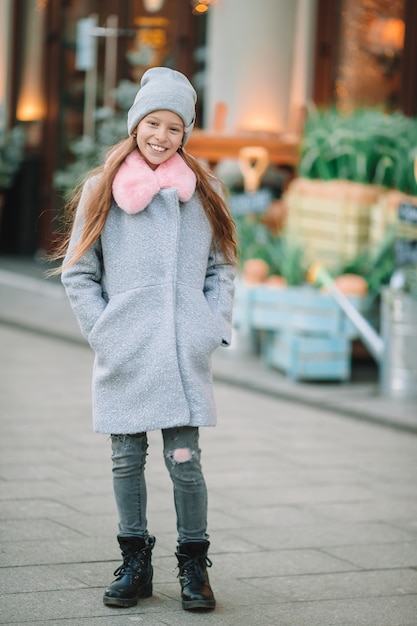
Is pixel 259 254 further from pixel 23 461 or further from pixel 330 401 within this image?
pixel 23 461

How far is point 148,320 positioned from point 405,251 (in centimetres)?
480

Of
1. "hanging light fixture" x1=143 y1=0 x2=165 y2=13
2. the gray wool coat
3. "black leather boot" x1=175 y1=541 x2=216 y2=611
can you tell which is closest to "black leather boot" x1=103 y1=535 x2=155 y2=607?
"black leather boot" x1=175 y1=541 x2=216 y2=611

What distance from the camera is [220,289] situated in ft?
14.5

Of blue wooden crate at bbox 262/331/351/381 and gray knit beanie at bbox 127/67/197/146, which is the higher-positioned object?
gray knit beanie at bbox 127/67/197/146

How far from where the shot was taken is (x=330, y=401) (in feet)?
28.0

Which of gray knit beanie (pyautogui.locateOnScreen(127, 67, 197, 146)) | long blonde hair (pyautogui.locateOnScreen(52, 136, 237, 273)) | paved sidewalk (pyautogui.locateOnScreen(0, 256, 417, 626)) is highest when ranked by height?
gray knit beanie (pyautogui.locateOnScreen(127, 67, 197, 146))

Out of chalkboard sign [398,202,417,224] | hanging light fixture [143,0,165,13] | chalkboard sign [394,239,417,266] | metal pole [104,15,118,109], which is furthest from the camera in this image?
metal pole [104,15,118,109]

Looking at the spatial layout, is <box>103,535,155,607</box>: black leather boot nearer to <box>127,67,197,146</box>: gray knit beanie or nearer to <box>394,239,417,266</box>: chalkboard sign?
<box>127,67,197,146</box>: gray knit beanie

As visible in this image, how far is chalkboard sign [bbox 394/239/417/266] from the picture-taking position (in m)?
8.77

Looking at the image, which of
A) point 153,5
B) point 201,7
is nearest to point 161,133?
point 201,7

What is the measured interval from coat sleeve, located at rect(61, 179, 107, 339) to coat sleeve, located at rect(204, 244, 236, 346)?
1.20 feet

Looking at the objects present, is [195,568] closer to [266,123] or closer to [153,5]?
[266,123]

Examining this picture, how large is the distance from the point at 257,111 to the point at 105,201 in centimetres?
897

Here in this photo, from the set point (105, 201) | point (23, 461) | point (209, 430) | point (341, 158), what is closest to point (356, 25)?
point (341, 158)
